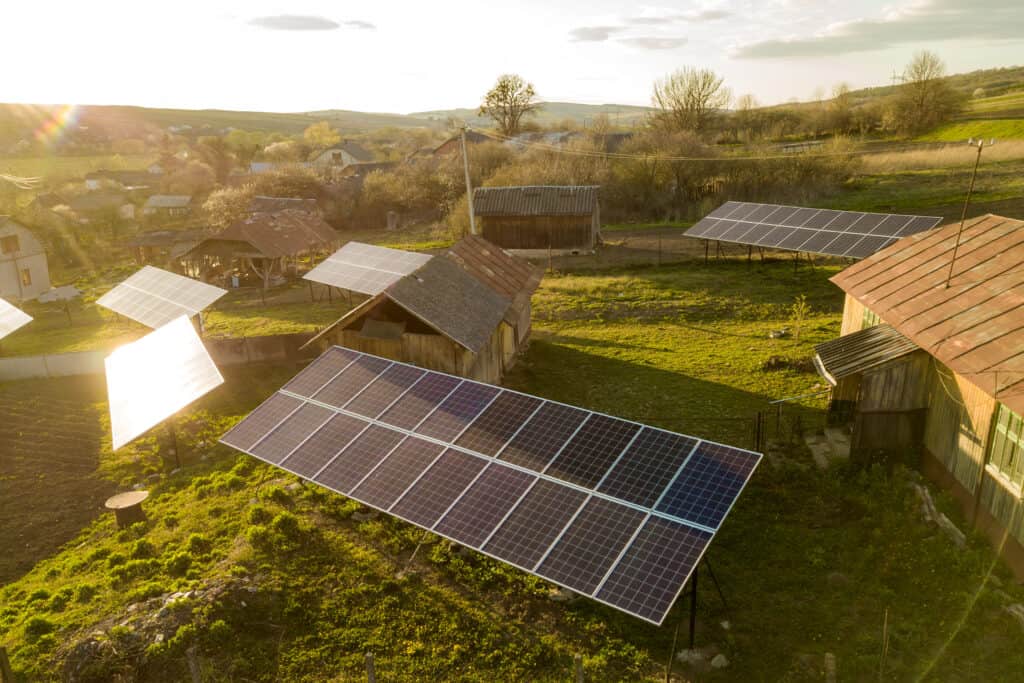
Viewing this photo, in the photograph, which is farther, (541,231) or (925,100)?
(925,100)

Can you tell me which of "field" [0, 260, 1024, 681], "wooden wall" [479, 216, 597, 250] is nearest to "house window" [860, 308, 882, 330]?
"field" [0, 260, 1024, 681]

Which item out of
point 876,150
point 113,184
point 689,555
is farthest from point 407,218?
point 689,555

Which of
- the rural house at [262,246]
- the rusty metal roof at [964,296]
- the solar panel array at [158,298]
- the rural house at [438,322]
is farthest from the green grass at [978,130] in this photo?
the solar panel array at [158,298]

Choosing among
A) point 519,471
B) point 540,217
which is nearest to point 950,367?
point 519,471

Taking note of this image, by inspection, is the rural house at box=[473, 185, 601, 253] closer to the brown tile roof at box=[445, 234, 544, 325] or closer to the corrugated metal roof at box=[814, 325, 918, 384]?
the brown tile roof at box=[445, 234, 544, 325]

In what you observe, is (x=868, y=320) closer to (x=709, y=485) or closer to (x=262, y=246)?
(x=709, y=485)
